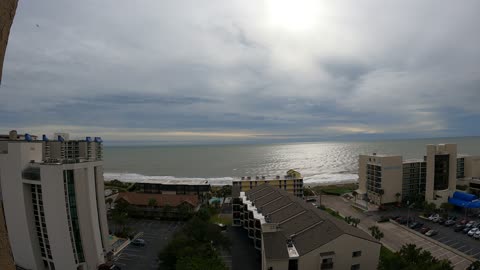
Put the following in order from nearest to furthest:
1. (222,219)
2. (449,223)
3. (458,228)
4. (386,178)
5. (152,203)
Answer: (458,228) → (449,223) → (222,219) → (152,203) → (386,178)

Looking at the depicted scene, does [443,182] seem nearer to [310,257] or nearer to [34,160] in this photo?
[310,257]

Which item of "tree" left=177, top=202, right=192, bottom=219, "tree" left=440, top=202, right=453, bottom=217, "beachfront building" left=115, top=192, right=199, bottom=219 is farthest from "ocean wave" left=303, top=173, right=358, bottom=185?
"tree" left=177, top=202, right=192, bottom=219

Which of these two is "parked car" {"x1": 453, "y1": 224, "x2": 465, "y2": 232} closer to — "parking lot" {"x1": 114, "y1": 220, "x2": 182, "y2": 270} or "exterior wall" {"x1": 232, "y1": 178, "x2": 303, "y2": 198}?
"exterior wall" {"x1": 232, "y1": 178, "x2": 303, "y2": 198}

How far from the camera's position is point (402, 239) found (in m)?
37.3

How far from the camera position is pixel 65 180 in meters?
27.5

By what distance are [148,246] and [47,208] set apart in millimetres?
14265

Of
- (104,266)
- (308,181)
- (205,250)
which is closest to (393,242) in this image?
(205,250)

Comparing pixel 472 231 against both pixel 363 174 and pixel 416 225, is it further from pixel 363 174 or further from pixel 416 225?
pixel 363 174

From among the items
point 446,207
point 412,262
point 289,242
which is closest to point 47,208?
point 289,242

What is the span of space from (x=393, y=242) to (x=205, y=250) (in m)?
26.9

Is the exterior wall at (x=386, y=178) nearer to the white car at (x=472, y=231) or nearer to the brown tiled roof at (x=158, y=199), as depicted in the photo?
the white car at (x=472, y=231)

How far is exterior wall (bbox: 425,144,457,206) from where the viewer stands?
51.9 metres

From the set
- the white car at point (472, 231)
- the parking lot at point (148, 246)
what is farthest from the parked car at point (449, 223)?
the parking lot at point (148, 246)

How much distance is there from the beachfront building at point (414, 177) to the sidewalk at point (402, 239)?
824cm
